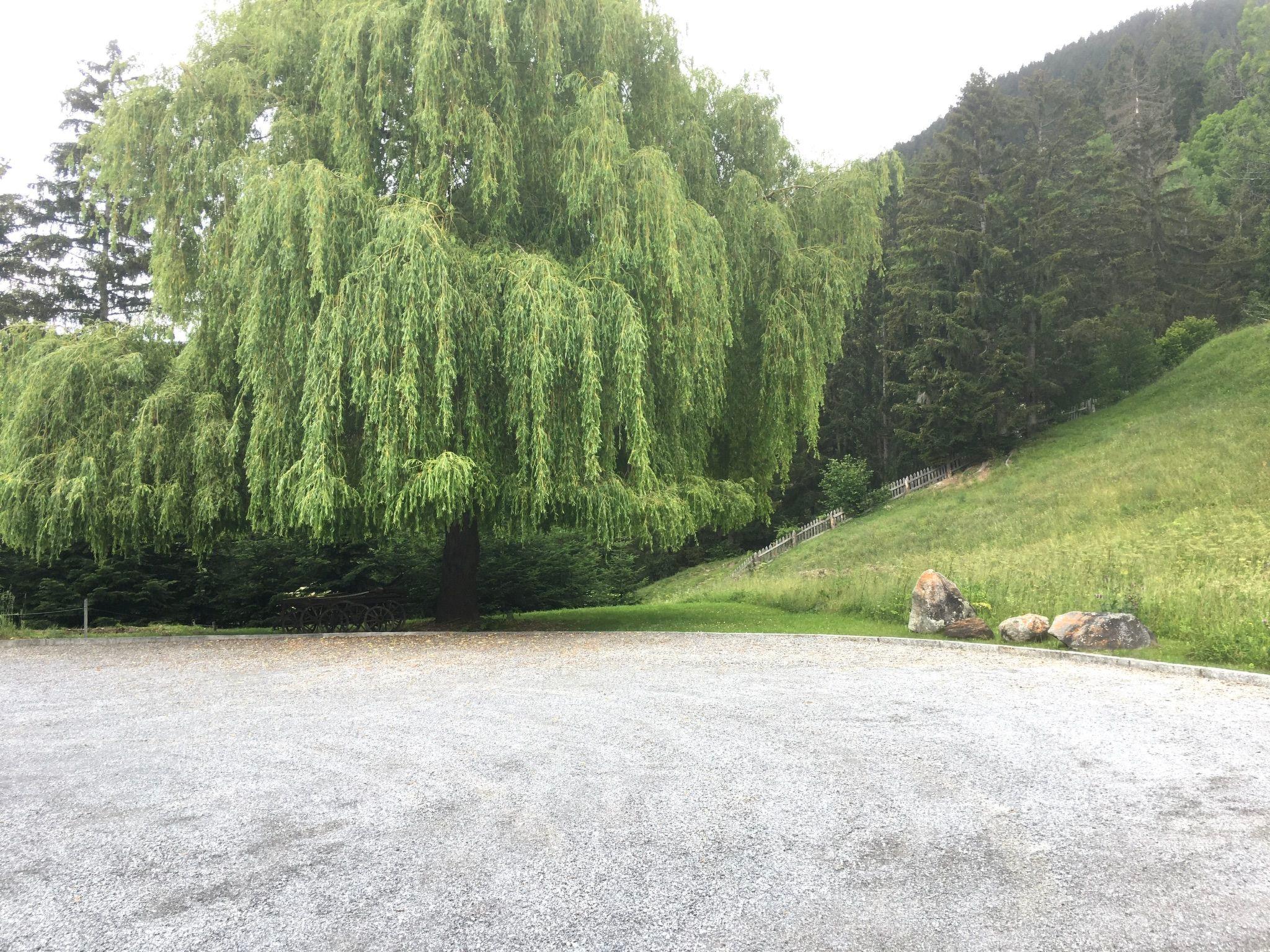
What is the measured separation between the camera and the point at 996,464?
3406 cm

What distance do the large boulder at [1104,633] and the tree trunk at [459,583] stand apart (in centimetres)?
906

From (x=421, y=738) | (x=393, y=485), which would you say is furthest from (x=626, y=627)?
(x=421, y=738)

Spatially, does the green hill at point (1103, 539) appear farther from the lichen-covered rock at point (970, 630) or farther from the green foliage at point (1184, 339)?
the green foliage at point (1184, 339)

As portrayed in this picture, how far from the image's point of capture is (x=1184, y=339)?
38875 mm

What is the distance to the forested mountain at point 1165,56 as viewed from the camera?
219ft

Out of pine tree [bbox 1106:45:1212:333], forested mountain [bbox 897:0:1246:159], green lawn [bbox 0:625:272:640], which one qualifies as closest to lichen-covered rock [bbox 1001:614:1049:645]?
green lawn [bbox 0:625:272:640]

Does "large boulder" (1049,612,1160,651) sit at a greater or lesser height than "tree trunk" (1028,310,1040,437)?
lesser

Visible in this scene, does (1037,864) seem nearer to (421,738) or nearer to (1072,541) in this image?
(421,738)

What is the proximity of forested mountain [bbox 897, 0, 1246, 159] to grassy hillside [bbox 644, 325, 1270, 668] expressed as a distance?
15510mm

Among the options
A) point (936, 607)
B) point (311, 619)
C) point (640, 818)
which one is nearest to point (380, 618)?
point (311, 619)

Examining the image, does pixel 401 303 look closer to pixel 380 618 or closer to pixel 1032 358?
pixel 380 618

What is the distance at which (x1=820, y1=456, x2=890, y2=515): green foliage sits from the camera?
3466 cm

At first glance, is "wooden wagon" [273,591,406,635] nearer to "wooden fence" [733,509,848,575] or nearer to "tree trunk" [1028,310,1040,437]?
"wooden fence" [733,509,848,575]

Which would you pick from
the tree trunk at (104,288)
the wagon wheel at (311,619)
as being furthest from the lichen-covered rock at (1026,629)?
the tree trunk at (104,288)
